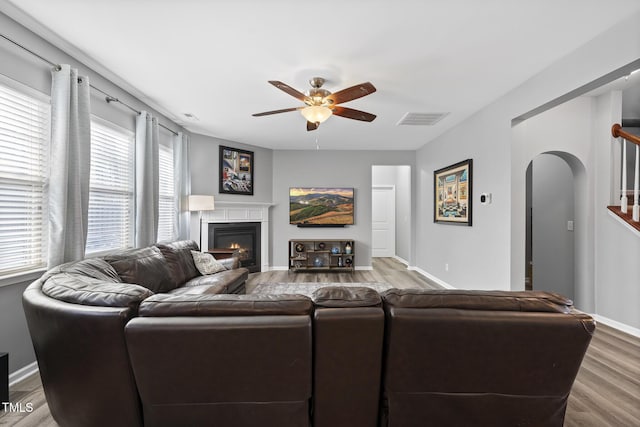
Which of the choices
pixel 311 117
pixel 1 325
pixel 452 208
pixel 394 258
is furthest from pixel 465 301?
pixel 394 258

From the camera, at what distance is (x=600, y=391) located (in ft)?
6.62

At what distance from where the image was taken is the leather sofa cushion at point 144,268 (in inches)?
101

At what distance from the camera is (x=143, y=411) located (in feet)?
4.45

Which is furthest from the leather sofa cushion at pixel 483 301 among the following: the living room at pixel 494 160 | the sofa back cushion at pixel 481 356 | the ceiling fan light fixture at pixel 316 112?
the ceiling fan light fixture at pixel 316 112

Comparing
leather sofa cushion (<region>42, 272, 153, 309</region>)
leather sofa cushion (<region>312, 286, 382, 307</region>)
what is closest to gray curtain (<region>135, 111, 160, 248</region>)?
leather sofa cushion (<region>42, 272, 153, 309</region>)

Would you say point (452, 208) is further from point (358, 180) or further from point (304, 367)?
point (304, 367)

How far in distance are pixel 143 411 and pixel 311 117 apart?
8.49 feet

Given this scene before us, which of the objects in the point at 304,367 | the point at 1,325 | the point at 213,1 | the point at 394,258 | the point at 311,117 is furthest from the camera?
the point at 394,258

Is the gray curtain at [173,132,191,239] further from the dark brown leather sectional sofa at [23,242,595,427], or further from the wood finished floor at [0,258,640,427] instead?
the dark brown leather sectional sofa at [23,242,595,427]

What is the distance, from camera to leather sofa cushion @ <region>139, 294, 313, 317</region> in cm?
130

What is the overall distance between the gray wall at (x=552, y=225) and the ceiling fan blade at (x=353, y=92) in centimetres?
320

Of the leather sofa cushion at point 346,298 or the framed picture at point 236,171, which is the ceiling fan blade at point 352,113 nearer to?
the leather sofa cushion at point 346,298

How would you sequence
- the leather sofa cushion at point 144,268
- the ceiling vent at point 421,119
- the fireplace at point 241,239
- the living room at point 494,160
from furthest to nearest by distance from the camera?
the fireplace at point 241,239 → the ceiling vent at point 421,119 → the leather sofa cushion at point 144,268 → the living room at point 494,160

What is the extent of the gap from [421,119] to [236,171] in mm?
3499
